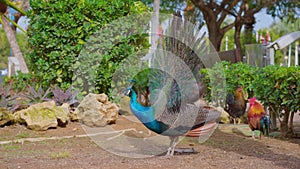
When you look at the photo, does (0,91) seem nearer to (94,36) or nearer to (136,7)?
(94,36)

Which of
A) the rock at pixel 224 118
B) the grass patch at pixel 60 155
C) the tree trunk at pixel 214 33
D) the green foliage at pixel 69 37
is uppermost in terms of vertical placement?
the tree trunk at pixel 214 33

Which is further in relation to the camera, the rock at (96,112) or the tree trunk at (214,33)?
the tree trunk at (214,33)

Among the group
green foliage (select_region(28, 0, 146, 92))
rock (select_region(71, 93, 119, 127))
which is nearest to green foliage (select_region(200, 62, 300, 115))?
green foliage (select_region(28, 0, 146, 92))

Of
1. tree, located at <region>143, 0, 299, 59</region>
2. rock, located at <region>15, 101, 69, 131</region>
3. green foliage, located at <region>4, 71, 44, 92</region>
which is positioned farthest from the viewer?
tree, located at <region>143, 0, 299, 59</region>

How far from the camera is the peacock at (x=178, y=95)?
5086 mm

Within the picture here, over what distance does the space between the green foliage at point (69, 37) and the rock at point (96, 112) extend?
3.03 ft

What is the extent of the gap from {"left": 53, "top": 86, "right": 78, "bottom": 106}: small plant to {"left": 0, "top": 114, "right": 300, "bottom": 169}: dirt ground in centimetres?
98

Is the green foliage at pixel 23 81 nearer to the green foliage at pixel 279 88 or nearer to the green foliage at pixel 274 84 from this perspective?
the green foliage at pixel 274 84

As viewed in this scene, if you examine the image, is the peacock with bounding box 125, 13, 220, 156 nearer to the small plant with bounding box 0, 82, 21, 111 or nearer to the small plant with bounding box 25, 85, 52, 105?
the small plant with bounding box 25, 85, 52, 105

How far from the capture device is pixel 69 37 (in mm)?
8508

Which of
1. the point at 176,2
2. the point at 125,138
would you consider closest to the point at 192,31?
the point at 125,138

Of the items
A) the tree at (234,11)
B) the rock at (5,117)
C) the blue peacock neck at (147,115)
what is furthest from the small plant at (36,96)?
the tree at (234,11)

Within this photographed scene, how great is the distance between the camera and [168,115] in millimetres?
5117

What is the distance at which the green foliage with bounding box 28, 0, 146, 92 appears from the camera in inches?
334
